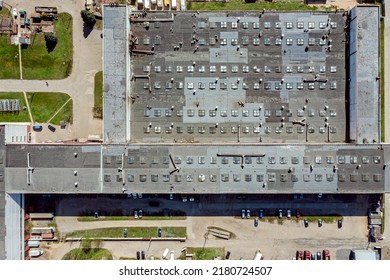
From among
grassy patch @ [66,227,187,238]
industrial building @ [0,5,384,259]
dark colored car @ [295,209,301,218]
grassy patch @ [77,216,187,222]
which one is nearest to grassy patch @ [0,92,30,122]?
industrial building @ [0,5,384,259]

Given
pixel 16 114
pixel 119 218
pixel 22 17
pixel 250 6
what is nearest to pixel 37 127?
pixel 16 114

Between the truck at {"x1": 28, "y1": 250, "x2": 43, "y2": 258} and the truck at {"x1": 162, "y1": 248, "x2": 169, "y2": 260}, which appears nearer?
the truck at {"x1": 28, "y1": 250, "x2": 43, "y2": 258}

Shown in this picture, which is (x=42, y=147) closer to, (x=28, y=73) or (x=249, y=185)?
(x=28, y=73)

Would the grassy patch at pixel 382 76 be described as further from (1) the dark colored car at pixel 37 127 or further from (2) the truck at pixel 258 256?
(1) the dark colored car at pixel 37 127

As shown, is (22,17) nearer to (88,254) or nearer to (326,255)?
(88,254)

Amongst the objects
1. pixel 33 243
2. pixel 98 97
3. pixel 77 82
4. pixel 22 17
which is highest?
pixel 22 17

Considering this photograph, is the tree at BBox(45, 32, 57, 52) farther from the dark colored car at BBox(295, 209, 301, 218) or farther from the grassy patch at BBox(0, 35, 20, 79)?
the dark colored car at BBox(295, 209, 301, 218)
